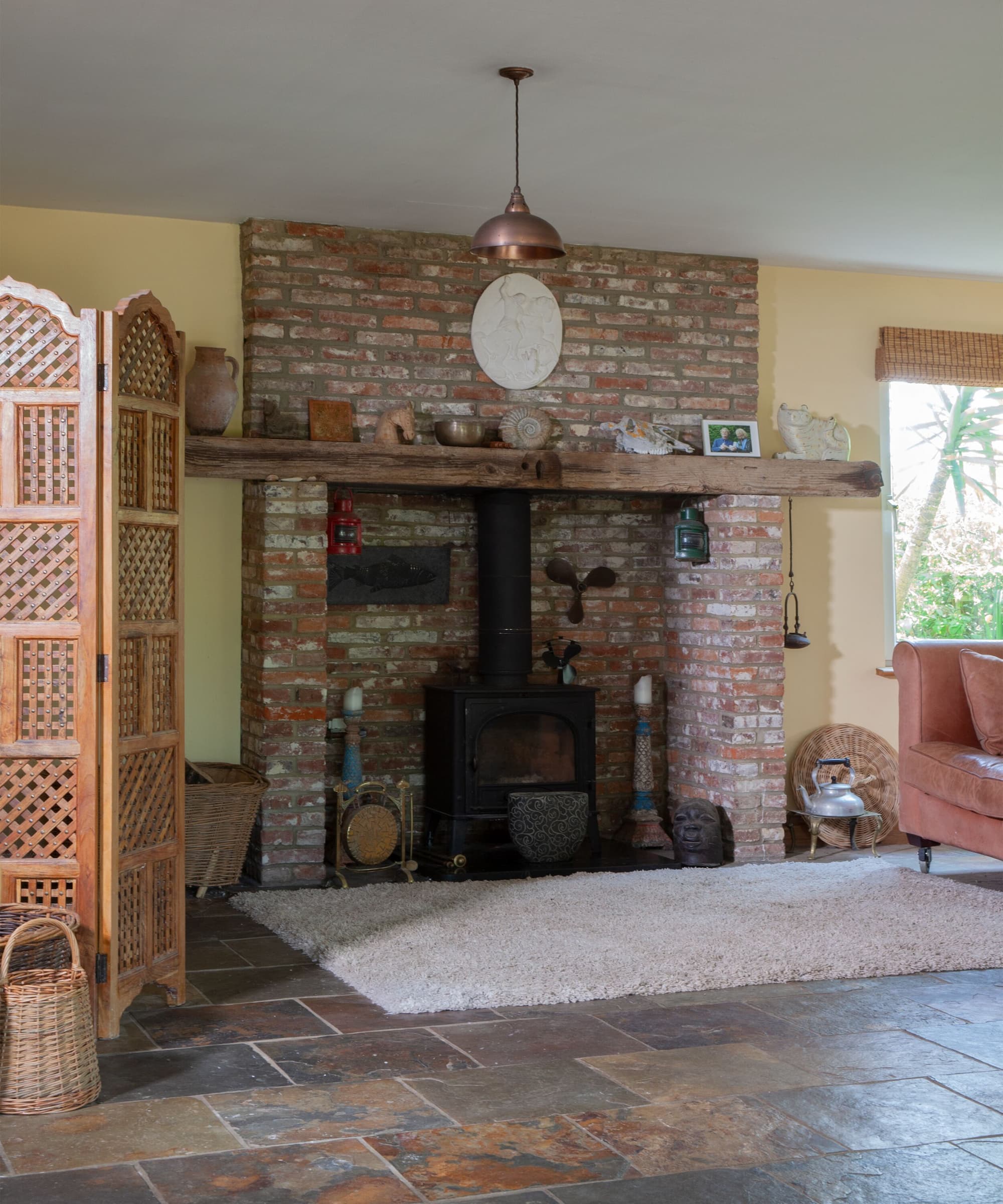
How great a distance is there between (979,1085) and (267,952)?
2.22m

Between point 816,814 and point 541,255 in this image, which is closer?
point 541,255

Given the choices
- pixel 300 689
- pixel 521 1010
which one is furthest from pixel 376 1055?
pixel 300 689

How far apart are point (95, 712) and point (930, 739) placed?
3634 mm

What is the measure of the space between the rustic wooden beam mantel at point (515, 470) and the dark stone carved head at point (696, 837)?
1391 millimetres

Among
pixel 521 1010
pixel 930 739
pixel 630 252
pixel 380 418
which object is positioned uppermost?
pixel 630 252

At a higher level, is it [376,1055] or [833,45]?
[833,45]

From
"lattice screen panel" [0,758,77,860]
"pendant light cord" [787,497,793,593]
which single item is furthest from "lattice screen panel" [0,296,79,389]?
"pendant light cord" [787,497,793,593]

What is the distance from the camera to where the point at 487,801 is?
573 cm

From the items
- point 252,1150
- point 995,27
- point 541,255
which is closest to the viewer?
point 252,1150

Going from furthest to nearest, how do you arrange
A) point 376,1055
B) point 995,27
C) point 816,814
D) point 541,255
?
point 816,814, point 541,255, point 995,27, point 376,1055

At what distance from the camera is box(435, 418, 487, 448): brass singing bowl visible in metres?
5.66

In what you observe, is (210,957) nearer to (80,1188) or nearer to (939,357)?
(80,1188)

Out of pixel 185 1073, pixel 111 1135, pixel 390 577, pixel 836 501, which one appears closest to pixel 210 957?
pixel 185 1073

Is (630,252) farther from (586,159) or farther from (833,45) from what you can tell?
(833,45)
